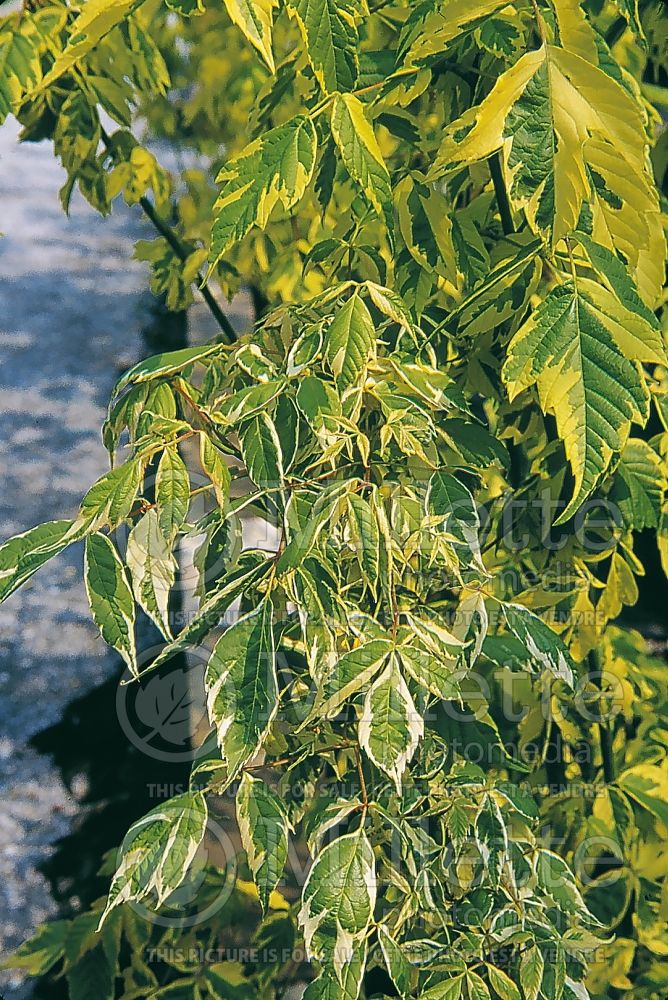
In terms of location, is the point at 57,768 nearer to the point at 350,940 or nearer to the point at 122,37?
the point at 122,37

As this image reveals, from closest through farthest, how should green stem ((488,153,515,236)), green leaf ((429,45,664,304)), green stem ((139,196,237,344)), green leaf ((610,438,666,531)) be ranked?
green leaf ((429,45,664,304)) < green stem ((488,153,515,236)) < green leaf ((610,438,666,531)) < green stem ((139,196,237,344))

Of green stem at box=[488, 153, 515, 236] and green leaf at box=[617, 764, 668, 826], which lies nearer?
green stem at box=[488, 153, 515, 236]

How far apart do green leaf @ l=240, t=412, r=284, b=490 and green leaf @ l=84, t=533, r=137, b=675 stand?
11 centimetres

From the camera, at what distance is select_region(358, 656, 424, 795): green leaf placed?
1.98ft

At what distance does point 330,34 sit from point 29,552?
1.24 ft

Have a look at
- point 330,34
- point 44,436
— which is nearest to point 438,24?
point 330,34

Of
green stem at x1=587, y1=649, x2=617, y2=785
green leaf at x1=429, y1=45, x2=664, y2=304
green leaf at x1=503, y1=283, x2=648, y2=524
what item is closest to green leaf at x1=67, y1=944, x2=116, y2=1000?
green stem at x1=587, y1=649, x2=617, y2=785

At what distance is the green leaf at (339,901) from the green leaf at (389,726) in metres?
0.10

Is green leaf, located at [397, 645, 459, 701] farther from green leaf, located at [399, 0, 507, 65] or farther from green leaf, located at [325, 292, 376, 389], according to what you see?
green leaf, located at [399, 0, 507, 65]

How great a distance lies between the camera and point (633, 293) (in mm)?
627

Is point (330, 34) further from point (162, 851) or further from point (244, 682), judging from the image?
point (162, 851)

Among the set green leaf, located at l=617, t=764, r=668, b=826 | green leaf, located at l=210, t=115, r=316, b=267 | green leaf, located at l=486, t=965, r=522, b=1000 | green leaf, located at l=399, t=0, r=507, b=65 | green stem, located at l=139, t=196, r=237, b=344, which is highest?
green leaf, located at l=399, t=0, r=507, b=65

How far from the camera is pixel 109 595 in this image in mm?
648

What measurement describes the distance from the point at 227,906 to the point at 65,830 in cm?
114
